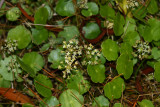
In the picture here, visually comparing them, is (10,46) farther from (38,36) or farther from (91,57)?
(91,57)

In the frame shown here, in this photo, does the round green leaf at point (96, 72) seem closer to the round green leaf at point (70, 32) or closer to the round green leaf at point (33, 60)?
the round green leaf at point (70, 32)

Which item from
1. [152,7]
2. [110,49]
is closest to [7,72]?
[110,49]

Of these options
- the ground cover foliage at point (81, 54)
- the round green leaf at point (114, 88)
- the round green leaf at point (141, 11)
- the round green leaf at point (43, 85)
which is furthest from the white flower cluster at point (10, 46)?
the round green leaf at point (141, 11)

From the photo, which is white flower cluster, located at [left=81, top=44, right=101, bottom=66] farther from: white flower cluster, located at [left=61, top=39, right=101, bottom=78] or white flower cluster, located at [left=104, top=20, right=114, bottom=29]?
white flower cluster, located at [left=104, top=20, right=114, bottom=29]

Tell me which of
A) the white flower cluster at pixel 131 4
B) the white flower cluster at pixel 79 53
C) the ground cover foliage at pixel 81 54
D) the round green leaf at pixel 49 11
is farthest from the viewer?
the round green leaf at pixel 49 11

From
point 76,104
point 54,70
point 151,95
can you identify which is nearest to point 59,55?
point 54,70

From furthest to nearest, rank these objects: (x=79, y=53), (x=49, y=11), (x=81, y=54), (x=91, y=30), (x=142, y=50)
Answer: (x=49, y=11)
(x=91, y=30)
(x=81, y=54)
(x=142, y=50)
(x=79, y=53)
